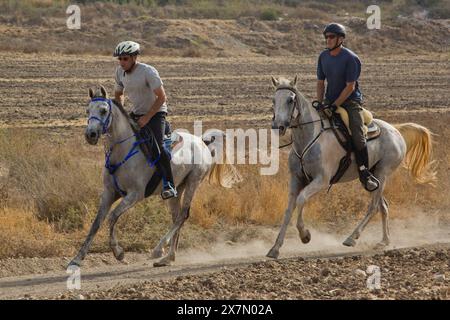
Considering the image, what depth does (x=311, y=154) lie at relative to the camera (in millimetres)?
13039

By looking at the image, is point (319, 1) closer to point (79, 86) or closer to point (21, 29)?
point (21, 29)

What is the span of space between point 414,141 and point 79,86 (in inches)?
714

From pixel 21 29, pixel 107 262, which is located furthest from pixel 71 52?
pixel 107 262

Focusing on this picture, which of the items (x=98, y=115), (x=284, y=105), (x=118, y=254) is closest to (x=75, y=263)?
(x=118, y=254)

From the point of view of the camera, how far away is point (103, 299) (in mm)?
9586

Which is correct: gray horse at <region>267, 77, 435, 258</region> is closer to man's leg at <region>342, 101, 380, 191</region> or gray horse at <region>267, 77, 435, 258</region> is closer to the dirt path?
man's leg at <region>342, 101, 380, 191</region>

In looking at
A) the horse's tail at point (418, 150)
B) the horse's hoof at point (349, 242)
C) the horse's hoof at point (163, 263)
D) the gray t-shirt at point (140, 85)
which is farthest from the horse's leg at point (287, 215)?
the horse's tail at point (418, 150)

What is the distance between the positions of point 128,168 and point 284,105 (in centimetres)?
218

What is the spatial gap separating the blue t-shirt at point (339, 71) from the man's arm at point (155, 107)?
2569mm

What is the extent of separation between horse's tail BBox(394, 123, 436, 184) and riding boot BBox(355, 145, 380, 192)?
5.76ft

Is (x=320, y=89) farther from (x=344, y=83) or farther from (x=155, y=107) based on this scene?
(x=155, y=107)

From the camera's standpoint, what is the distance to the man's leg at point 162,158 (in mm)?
12289

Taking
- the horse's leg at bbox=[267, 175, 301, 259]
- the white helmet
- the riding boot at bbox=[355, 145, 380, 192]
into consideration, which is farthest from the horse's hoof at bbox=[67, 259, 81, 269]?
the riding boot at bbox=[355, 145, 380, 192]

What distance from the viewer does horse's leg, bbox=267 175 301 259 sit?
12.8 metres
